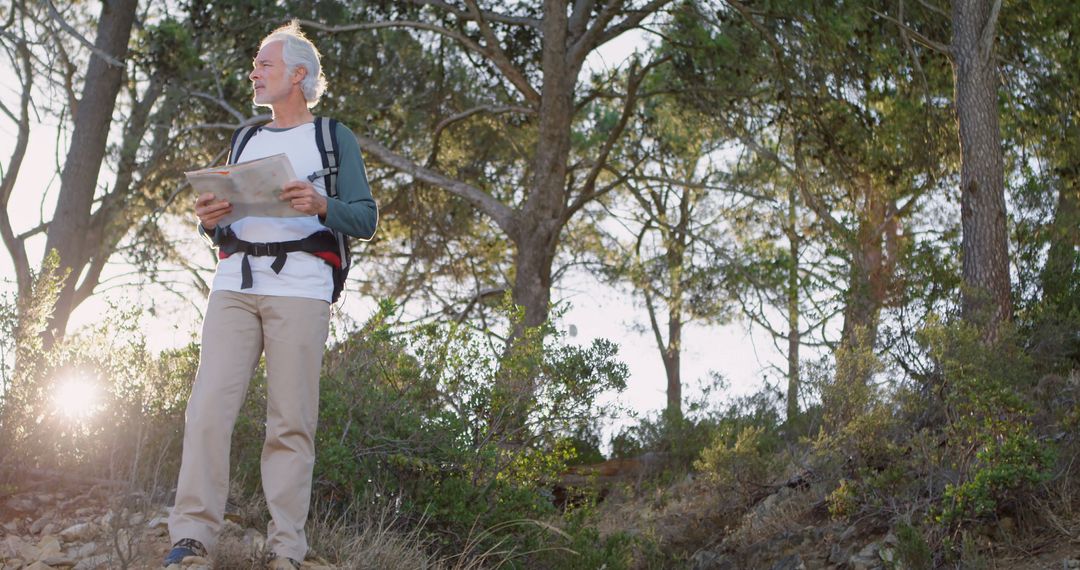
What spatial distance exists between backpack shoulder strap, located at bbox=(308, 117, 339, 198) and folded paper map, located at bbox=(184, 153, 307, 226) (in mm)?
242

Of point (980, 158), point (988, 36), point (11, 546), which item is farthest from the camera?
point (988, 36)

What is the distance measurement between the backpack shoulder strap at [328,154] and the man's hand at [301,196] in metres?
0.26

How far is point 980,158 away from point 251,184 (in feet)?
22.0

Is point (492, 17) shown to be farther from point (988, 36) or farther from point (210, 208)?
point (210, 208)

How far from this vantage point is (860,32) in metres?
10.0

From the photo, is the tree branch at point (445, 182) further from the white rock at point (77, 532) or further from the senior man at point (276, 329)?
the senior man at point (276, 329)

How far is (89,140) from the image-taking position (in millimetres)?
13078

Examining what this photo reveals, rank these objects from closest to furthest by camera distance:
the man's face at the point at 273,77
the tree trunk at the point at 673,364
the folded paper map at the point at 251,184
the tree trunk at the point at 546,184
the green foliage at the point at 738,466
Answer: the folded paper map at the point at 251,184 → the man's face at the point at 273,77 → the green foliage at the point at 738,466 → the tree trunk at the point at 546,184 → the tree trunk at the point at 673,364

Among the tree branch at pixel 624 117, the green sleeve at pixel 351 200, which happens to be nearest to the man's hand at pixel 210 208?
the green sleeve at pixel 351 200

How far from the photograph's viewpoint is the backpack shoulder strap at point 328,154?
4055mm

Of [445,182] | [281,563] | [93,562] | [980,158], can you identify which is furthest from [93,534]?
[445,182]

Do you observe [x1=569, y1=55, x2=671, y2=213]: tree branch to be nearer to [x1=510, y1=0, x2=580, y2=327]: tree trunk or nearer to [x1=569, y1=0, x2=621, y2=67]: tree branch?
[x1=569, y1=0, x2=621, y2=67]: tree branch

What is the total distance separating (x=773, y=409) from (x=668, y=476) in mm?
1284

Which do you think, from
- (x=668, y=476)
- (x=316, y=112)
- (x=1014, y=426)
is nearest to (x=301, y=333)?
(x=1014, y=426)
